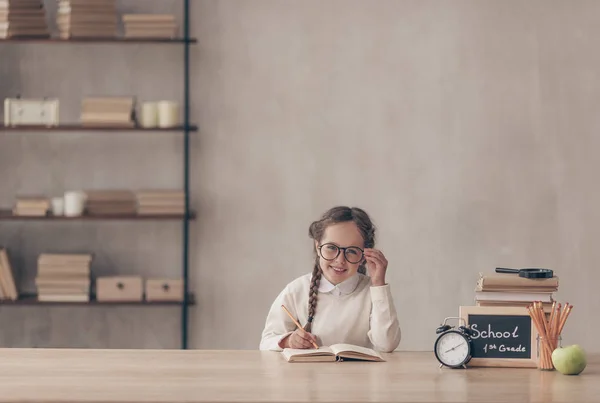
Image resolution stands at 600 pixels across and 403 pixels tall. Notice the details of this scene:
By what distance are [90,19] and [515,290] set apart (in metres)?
2.59

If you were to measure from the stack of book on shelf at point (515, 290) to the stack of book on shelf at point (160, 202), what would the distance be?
6.69 ft

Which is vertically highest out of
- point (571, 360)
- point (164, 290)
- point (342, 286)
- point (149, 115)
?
point (149, 115)

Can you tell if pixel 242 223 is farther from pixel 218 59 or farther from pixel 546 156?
pixel 546 156

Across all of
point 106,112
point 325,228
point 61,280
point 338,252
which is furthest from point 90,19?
point 338,252

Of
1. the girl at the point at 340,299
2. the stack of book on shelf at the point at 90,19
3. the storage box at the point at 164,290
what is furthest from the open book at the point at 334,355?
the stack of book on shelf at the point at 90,19

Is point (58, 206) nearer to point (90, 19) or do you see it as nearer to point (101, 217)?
point (101, 217)

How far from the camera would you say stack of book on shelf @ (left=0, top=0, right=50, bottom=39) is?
14.1 feet

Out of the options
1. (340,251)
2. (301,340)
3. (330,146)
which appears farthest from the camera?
(330,146)

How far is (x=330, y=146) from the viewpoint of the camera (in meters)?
4.60

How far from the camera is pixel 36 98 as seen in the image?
15.0ft

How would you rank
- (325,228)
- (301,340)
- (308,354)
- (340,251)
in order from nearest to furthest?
(308,354) → (301,340) → (340,251) → (325,228)

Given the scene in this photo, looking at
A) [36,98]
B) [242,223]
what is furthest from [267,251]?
[36,98]

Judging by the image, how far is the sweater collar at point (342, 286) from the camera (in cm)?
308

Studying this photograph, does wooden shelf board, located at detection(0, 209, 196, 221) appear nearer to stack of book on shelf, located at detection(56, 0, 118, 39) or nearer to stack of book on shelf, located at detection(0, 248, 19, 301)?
stack of book on shelf, located at detection(0, 248, 19, 301)
